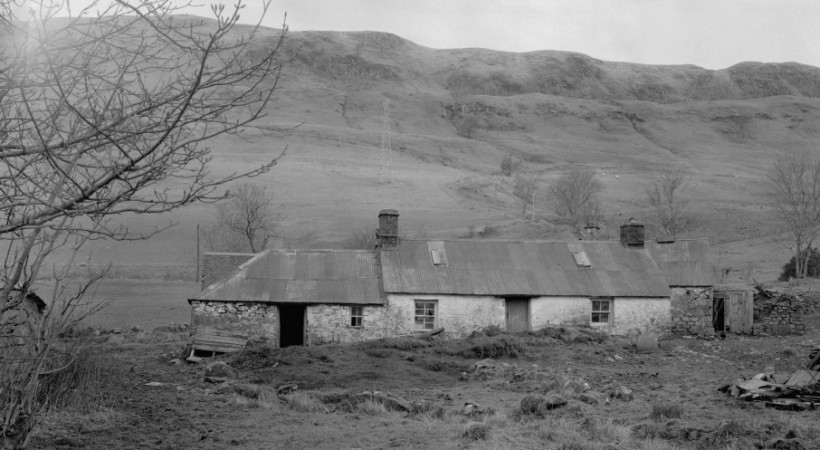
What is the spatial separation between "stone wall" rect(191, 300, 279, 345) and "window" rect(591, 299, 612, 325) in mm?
12885

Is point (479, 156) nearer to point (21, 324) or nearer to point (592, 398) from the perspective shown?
point (592, 398)

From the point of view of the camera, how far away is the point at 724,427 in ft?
42.1

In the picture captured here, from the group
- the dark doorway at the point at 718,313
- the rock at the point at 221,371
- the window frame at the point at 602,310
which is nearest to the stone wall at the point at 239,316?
the rock at the point at 221,371

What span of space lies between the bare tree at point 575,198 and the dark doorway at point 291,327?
4644 centimetres

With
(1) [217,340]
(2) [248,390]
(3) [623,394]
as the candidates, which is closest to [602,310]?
(3) [623,394]

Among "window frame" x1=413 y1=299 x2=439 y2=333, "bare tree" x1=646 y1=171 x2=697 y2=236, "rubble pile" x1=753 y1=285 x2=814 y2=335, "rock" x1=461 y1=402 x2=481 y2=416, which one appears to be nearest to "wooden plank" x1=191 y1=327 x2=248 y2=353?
"window frame" x1=413 y1=299 x2=439 y2=333

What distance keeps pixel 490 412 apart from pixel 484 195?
7428cm

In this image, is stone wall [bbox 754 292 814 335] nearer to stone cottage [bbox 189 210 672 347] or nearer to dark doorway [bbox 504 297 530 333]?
stone cottage [bbox 189 210 672 347]

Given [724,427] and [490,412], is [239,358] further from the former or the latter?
[724,427]

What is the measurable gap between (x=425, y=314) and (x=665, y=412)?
588 inches

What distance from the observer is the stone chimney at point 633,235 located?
108 feet

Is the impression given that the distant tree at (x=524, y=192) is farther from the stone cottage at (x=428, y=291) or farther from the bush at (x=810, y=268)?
the stone cottage at (x=428, y=291)

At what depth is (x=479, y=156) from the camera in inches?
5310

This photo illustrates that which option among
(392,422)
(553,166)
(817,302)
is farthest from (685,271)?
(553,166)
